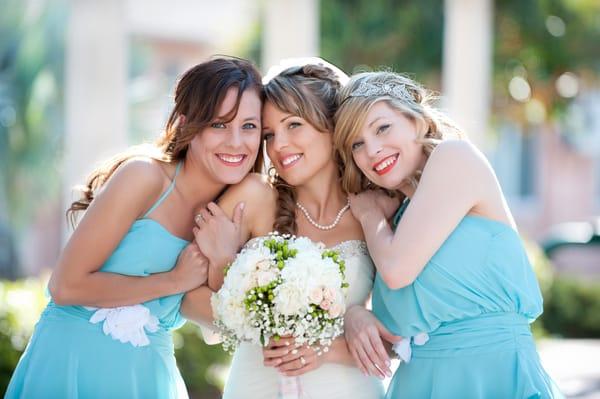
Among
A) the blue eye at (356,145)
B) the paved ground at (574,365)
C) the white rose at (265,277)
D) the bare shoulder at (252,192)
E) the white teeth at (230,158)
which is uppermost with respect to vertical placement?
the blue eye at (356,145)

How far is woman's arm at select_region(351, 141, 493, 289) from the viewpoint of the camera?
409 cm

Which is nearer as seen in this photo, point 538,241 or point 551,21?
point 551,21

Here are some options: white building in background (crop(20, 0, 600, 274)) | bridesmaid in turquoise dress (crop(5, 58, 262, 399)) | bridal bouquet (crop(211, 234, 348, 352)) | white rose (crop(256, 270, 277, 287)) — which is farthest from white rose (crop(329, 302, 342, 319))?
white building in background (crop(20, 0, 600, 274))

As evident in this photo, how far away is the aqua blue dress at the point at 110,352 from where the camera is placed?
424cm

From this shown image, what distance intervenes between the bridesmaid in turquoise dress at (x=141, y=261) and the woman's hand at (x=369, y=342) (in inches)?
28.7

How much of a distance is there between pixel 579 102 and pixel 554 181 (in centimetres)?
356

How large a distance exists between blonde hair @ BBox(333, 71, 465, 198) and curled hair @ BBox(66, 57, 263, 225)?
1.39ft

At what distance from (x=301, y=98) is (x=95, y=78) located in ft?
19.7

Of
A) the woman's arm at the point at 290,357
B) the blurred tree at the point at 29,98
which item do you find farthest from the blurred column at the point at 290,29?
the blurred tree at the point at 29,98

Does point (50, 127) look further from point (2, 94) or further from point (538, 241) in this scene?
point (538, 241)

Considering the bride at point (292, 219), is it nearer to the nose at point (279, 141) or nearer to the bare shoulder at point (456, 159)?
the nose at point (279, 141)

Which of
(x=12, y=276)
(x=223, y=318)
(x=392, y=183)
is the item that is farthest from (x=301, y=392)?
(x=12, y=276)

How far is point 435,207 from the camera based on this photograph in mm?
4102

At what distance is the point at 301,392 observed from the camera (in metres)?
4.52
